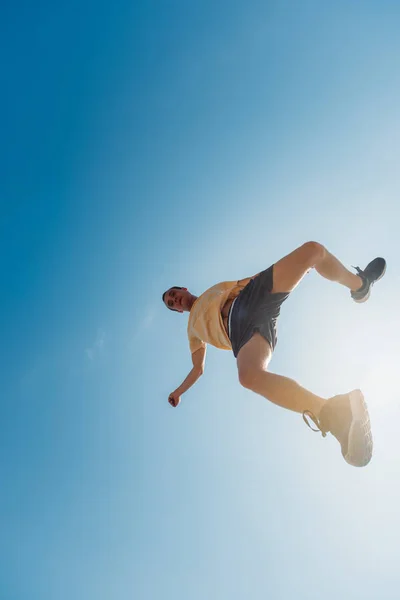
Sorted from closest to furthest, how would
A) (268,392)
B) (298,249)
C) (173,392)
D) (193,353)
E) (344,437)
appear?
(344,437), (268,392), (298,249), (173,392), (193,353)

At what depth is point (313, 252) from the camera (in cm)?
298

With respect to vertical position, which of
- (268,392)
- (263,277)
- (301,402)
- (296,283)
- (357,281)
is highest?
(263,277)

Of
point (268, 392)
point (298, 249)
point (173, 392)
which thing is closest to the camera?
point (268, 392)

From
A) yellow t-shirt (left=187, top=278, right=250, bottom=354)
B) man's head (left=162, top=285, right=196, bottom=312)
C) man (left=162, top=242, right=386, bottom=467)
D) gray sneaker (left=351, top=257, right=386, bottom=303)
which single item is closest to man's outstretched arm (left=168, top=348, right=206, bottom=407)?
man (left=162, top=242, right=386, bottom=467)

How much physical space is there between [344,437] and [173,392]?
2.01 m

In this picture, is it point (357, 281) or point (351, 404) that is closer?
point (351, 404)

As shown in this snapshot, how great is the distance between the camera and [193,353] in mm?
4328

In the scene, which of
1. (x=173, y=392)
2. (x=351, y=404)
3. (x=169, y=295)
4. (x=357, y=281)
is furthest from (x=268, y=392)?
(x=169, y=295)

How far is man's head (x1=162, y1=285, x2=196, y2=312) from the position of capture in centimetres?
447

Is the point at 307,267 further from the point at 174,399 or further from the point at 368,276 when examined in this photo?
the point at 174,399

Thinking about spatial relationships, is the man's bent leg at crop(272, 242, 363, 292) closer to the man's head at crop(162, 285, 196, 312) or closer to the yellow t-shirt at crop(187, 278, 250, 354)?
the yellow t-shirt at crop(187, 278, 250, 354)

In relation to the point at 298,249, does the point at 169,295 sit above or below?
above

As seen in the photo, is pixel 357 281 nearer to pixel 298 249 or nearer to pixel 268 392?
pixel 298 249

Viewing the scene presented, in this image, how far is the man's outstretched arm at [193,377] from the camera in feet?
13.1
